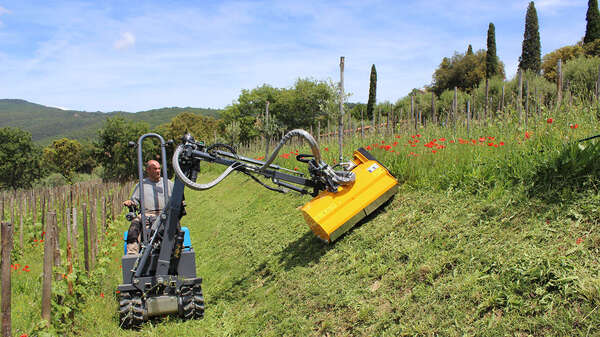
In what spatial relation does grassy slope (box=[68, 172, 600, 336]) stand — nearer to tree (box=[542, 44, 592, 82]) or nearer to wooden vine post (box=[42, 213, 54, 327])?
wooden vine post (box=[42, 213, 54, 327])

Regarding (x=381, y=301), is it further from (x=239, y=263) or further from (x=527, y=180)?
(x=239, y=263)

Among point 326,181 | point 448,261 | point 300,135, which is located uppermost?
point 300,135

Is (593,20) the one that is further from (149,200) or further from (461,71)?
(149,200)

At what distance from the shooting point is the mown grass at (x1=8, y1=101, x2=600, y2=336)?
11.2ft

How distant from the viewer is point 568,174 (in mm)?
4422

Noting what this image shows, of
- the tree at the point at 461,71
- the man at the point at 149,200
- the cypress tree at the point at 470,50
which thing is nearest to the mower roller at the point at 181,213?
the man at the point at 149,200

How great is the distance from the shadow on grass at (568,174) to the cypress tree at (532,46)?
108ft

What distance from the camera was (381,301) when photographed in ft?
14.4

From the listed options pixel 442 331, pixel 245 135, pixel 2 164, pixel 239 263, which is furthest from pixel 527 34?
pixel 2 164

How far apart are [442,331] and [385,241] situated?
2.03 m

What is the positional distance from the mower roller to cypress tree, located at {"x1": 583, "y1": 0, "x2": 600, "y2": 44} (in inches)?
1298

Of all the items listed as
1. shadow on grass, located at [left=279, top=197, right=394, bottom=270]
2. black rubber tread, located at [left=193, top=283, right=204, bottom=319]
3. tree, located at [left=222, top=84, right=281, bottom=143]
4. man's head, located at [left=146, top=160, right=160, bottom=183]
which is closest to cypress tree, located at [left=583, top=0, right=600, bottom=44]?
shadow on grass, located at [left=279, top=197, right=394, bottom=270]

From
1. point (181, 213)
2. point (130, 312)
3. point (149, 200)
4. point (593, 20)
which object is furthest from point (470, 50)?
point (130, 312)

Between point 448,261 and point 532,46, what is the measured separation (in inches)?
1386
